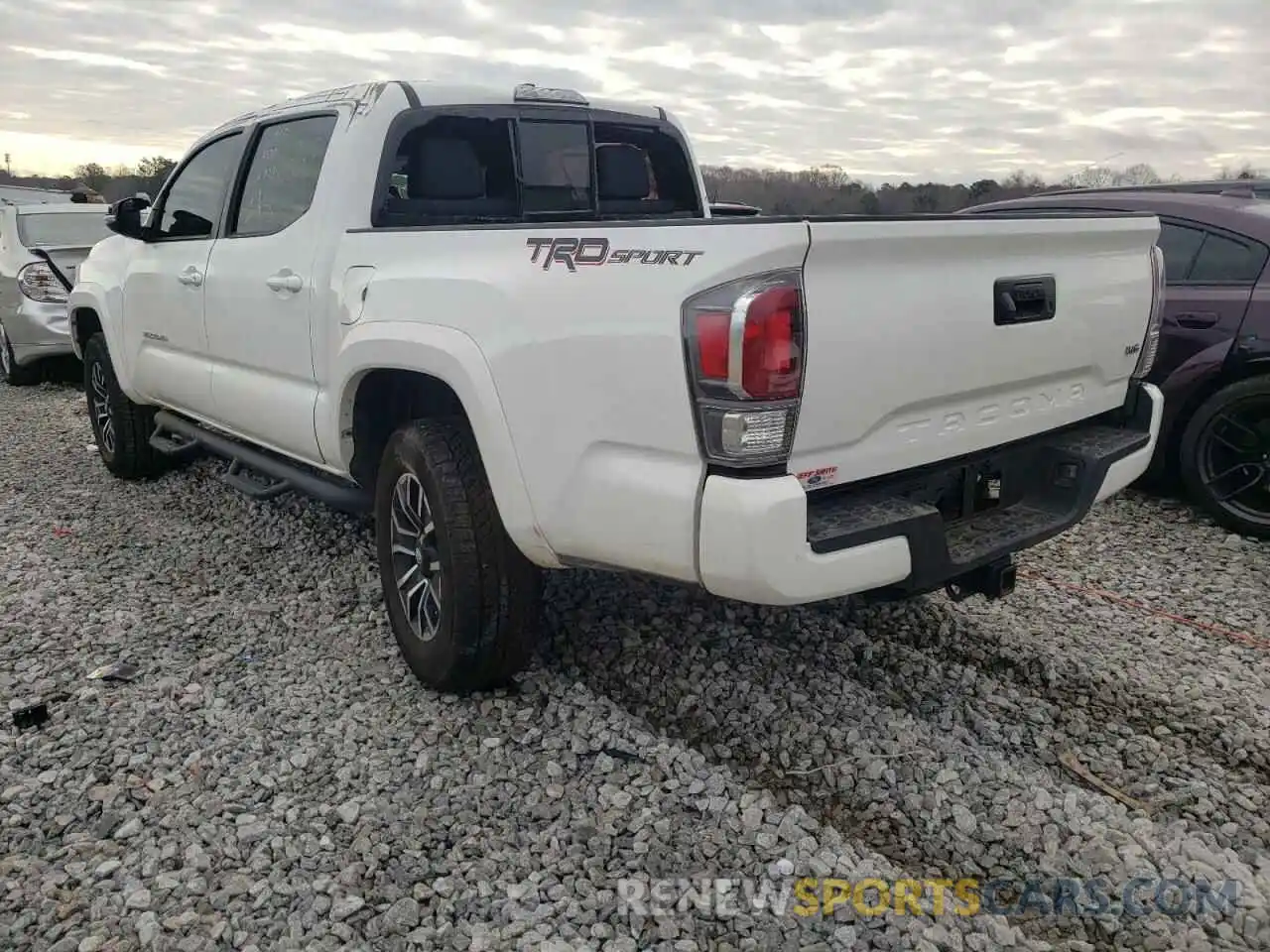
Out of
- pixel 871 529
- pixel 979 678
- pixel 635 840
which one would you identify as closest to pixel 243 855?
pixel 635 840

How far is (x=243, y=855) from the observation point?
2.60 m

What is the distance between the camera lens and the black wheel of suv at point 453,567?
3082mm

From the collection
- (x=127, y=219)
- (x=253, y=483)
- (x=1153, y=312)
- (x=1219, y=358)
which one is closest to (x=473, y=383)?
(x=253, y=483)

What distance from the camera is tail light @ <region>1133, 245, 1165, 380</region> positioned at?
337cm

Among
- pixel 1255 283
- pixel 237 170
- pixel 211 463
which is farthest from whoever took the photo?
pixel 211 463

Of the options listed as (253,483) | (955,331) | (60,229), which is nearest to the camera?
(955,331)

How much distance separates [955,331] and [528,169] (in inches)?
83.8

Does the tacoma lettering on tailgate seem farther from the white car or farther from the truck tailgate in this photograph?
the white car

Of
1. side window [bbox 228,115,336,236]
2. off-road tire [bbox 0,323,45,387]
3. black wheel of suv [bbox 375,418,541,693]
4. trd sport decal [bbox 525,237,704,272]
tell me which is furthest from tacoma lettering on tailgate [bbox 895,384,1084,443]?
off-road tire [bbox 0,323,45,387]

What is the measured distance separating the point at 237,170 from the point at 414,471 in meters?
2.13

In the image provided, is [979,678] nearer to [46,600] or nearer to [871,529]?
[871,529]

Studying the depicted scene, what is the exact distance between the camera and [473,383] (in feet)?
9.32

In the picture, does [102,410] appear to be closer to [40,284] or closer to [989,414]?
[40,284]

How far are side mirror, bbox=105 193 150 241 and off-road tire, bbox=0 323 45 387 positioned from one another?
213 inches
